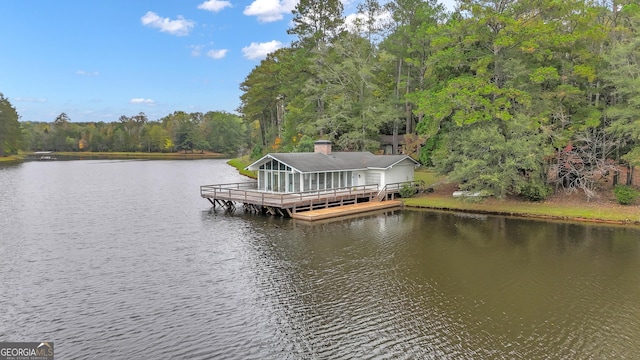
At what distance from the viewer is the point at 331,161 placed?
2989 centimetres

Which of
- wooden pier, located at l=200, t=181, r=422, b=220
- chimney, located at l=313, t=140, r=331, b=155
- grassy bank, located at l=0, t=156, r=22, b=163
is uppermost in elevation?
chimney, located at l=313, t=140, r=331, b=155

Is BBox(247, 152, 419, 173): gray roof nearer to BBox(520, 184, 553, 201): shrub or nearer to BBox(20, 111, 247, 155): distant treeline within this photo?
BBox(520, 184, 553, 201): shrub

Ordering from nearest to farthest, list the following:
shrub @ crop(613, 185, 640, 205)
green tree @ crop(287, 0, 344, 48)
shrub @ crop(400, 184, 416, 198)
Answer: shrub @ crop(613, 185, 640, 205), shrub @ crop(400, 184, 416, 198), green tree @ crop(287, 0, 344, 48)

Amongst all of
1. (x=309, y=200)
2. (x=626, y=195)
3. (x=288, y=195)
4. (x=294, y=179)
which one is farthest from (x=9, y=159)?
→ (x=626, y=195)

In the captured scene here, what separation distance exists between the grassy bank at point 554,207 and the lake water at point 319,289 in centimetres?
192

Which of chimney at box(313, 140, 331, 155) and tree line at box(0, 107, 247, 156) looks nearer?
chimney at box(313, 140, 331, 155)

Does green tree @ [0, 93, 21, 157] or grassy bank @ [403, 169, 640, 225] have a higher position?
green tree @ [0, 93, 21, 157]

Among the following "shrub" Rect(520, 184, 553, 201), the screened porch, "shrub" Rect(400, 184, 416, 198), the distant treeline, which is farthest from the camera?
the distant treeline

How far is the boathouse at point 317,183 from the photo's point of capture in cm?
2612

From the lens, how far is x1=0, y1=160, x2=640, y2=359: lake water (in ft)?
32.4

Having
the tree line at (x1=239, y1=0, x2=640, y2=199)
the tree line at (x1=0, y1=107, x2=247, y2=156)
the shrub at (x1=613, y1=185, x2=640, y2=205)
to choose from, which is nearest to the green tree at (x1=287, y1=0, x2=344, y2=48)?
the tree line at (x1=239, y1=0, x2=640, y2=199)

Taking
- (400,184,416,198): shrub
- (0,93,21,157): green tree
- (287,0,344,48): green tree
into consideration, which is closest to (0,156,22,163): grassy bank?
(0,93,21,157): green tree

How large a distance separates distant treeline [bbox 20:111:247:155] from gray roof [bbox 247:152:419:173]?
8138cm

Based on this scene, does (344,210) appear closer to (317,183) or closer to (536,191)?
(317,183)
